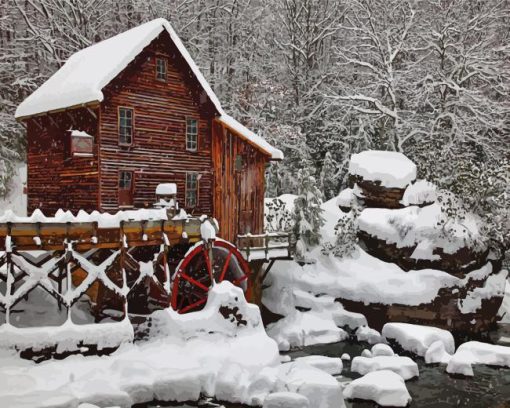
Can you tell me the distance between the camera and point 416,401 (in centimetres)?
1246

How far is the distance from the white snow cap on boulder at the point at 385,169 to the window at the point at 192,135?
743 centimetres

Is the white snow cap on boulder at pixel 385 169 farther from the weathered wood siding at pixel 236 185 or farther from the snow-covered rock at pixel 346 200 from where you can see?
the weathered wood siding at pixel 236 185

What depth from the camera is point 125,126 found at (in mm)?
17219

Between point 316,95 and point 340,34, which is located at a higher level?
point 340,34

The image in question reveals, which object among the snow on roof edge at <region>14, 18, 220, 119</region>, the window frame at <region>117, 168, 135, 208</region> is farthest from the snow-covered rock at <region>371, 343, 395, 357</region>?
the snow on roof edge at <region>14, 18, 220, 119</region>

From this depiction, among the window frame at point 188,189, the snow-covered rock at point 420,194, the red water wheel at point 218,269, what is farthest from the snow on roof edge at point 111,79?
the snow-covered rock at point 420,194

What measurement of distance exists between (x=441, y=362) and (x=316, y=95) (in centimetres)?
1768

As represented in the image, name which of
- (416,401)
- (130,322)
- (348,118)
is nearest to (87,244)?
(130,322)

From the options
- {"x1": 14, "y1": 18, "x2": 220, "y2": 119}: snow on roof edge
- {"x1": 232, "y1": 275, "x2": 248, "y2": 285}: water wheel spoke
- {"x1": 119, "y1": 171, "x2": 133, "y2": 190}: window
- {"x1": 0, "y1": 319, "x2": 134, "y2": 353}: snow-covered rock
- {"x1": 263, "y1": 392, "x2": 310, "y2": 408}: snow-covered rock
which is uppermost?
{"x1": 14, "y1": 18, "x2": 220, "y2": 119}: snow on roof edge

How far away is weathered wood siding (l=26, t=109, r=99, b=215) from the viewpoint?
17.0 meters

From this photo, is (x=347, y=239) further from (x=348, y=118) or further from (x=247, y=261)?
(x=348, y=118)

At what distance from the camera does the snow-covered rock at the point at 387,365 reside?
45.8 ft

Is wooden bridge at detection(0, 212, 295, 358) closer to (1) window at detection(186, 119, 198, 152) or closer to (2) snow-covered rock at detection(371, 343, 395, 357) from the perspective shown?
(1) window at detection(186, 119, 198, 152)

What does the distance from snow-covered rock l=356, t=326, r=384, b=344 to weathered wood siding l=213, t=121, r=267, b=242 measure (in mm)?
5320
